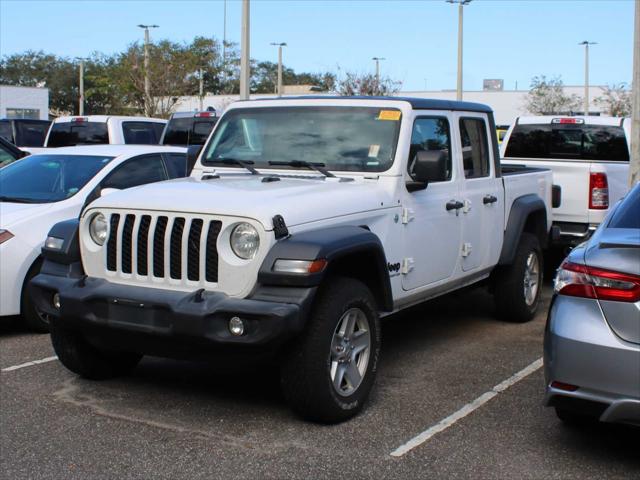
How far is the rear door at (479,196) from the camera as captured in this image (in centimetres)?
709

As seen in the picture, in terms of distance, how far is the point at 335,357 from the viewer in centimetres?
530

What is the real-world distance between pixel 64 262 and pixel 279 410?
65.4 inches

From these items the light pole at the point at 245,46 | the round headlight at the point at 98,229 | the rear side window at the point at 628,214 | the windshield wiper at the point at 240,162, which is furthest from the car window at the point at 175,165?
the light pole at the point at 245,46

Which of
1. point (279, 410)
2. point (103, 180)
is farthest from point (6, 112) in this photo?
point (279, 410)

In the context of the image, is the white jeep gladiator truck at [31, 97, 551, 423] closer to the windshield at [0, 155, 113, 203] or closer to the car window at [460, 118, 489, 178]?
the car window at [460, 118, 489, 178]

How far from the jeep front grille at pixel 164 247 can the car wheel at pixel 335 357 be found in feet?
2.12

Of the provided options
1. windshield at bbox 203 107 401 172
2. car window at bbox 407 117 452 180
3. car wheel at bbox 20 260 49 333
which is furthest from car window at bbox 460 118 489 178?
car wheel at bbox 20 260 49 333

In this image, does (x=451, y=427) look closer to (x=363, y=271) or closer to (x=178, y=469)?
(x=363, y=271)

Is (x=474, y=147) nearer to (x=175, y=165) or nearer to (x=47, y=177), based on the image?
(x=175, y=165)

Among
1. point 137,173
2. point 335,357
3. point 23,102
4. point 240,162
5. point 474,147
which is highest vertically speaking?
point 23,102

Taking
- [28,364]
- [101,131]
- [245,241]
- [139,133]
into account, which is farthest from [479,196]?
[139,133]

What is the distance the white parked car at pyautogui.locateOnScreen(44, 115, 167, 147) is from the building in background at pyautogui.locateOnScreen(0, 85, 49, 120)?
4280cm

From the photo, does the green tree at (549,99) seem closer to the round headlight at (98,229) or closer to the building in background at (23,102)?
the building in background at (23,102)

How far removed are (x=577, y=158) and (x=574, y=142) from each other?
0.21 meters
